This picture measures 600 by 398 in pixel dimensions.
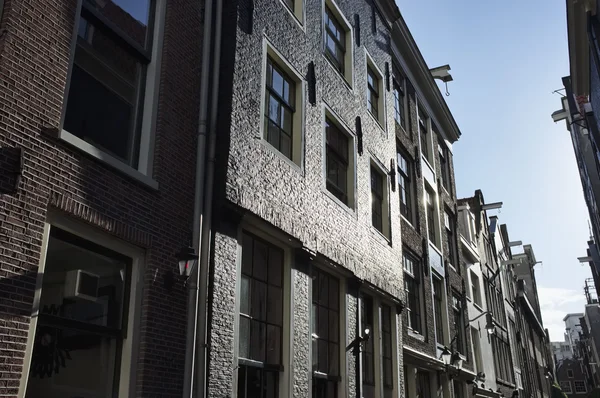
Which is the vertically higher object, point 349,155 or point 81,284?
point 349,155

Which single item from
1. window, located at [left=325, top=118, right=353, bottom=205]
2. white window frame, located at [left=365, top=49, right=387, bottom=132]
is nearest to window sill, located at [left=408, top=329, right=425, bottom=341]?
window, located at [left=325, top=118, right=353, bottom=205]

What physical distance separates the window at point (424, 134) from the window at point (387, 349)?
895cm

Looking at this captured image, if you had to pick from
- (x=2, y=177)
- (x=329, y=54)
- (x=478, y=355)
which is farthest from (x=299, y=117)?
(x=478, y=355)

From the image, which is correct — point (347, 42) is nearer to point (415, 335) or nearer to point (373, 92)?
point (373, 92)

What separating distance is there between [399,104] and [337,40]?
6.13 metres

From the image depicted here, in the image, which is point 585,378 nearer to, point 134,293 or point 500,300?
point 500,300

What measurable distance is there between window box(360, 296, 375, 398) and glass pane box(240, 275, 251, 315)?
4572 millimetres

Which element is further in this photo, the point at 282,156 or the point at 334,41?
the point at 334,41

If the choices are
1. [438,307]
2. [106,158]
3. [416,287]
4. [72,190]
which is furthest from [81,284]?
[438,307]

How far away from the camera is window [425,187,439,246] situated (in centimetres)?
2098

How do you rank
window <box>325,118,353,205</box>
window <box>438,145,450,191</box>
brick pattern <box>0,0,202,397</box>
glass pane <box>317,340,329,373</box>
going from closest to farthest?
1. brick pattern <box>0,0,202,397</box>
2. glass pane <box>317,340,329,373</box>
3. window <box>325,118,353,205</box>
4. window <box>438,145,450,191</box>

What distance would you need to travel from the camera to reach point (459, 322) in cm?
2261

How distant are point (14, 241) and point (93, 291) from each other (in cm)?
119

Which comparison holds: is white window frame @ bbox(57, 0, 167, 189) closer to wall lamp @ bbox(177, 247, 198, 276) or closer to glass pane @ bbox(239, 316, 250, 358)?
wall lamp @ bbox(177, 247, 198, 276)
